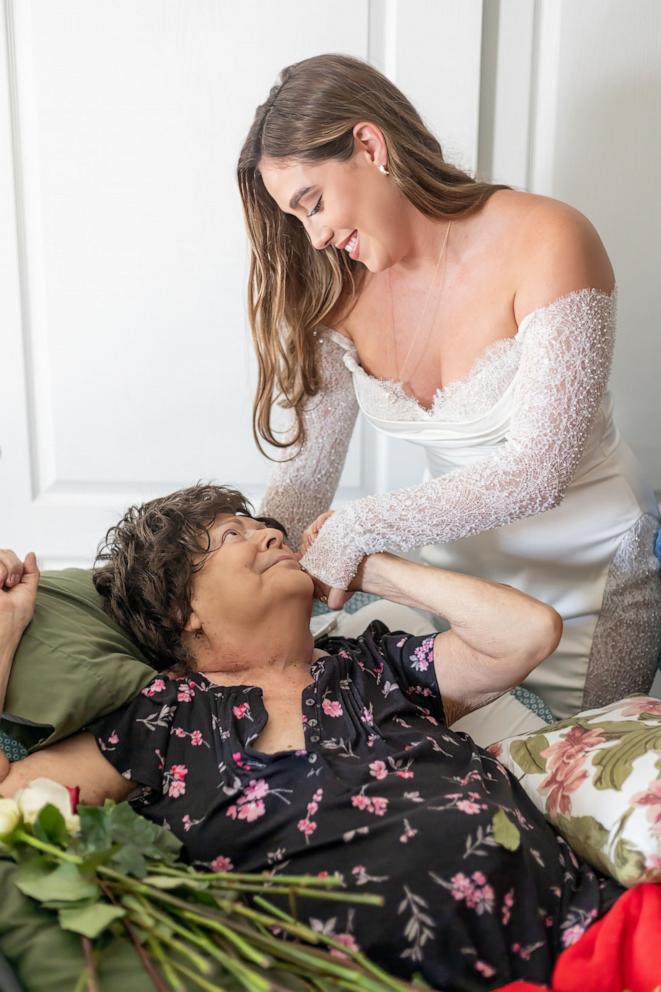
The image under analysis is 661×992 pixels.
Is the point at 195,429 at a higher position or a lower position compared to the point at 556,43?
lower

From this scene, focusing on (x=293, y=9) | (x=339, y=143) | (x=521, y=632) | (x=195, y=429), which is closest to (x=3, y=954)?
(x=521, y=632)

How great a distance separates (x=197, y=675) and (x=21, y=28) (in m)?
1.60

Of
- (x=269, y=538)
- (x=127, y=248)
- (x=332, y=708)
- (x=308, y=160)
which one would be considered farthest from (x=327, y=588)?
(x=127, y=248)

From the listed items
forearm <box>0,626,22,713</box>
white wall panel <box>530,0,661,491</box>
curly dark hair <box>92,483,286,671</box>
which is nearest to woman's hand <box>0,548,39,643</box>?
forearm <box>0,626,22,713</box>

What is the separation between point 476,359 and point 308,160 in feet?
1.48

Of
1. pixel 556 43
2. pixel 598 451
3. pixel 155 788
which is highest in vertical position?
pixel 556 43

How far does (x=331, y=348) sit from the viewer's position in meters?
1.97

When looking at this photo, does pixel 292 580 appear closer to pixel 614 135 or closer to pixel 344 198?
pixel 344 198

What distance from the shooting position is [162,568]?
1.56 m

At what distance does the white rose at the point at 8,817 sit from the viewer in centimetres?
98

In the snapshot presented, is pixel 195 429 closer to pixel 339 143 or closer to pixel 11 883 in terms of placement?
pixel 339 143

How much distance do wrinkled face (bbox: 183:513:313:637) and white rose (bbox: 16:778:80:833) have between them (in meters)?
0.51

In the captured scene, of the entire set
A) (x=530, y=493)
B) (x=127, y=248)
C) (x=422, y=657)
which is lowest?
(x=422, y=657)

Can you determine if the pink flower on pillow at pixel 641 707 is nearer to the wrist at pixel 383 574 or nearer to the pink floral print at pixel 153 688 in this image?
the wrist at pixel 383 574
